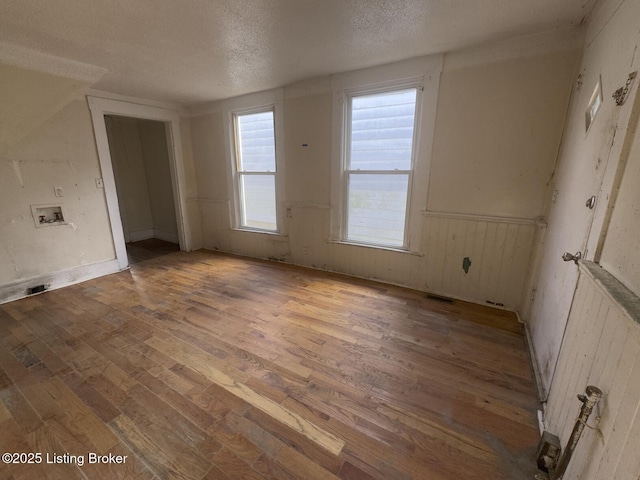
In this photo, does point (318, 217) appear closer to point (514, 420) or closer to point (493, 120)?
point (493, 120)

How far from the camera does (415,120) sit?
2.69 meters

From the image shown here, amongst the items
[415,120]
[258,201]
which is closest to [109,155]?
[258,201]

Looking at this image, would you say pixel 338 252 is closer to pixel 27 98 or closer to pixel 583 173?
pixel 583 173

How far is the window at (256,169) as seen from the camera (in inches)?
150

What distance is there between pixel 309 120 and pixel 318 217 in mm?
1234

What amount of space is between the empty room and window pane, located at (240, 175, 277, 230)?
0.24ft

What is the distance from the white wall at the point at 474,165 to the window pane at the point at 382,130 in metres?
0.28

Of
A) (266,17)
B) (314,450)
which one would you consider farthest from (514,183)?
(314,450)

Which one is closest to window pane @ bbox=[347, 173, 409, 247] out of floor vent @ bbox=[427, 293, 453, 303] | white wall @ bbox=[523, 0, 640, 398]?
floor vent @ bbox=[427, 293, 453, 303]

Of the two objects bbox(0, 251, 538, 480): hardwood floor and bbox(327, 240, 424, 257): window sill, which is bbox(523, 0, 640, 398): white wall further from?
bbox(327, 240, 424, 257): window sill

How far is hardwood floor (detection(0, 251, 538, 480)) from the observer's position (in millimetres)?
1249

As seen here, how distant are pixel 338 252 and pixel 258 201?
161 centimetres

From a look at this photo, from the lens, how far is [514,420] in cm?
144

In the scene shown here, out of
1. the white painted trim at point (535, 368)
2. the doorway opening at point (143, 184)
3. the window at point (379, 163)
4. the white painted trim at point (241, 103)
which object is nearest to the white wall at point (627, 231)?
the white painted trim at point (535, 368)
